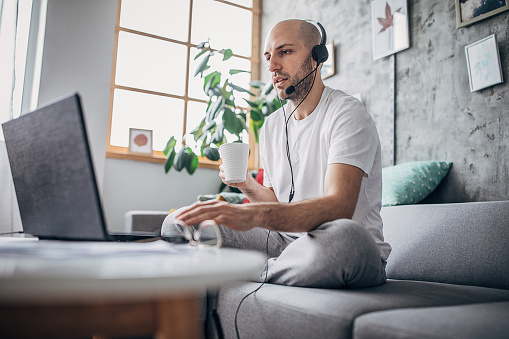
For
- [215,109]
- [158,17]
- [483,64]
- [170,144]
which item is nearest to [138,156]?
[170,144]

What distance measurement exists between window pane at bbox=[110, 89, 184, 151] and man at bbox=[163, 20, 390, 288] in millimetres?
1998

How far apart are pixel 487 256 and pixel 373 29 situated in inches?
70.9

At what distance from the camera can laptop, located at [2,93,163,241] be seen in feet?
1.97

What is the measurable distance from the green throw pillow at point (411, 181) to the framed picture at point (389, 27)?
0.79m

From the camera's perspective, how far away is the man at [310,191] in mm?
927

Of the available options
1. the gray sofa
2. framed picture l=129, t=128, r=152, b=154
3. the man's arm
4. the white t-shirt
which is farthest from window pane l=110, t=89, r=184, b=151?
the man's arm

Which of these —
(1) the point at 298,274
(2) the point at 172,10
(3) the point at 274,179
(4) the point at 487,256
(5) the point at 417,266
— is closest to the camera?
(1) the point at 298,274

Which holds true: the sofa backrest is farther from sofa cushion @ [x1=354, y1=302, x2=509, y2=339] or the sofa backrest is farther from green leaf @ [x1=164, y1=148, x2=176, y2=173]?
green leaf @ [x1=164, y1=148, x2=176, y2=173]

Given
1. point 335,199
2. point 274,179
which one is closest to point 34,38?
point 274,179

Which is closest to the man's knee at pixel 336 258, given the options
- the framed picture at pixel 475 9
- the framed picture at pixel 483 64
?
the framed picture at pixel 483 64

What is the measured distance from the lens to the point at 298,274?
3.26 feet

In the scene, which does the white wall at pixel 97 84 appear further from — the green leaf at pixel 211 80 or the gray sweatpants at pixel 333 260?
the gray sweatpants at pixel 333 260

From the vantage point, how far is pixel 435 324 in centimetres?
64

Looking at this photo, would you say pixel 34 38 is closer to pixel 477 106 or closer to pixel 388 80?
pixel 388 80
